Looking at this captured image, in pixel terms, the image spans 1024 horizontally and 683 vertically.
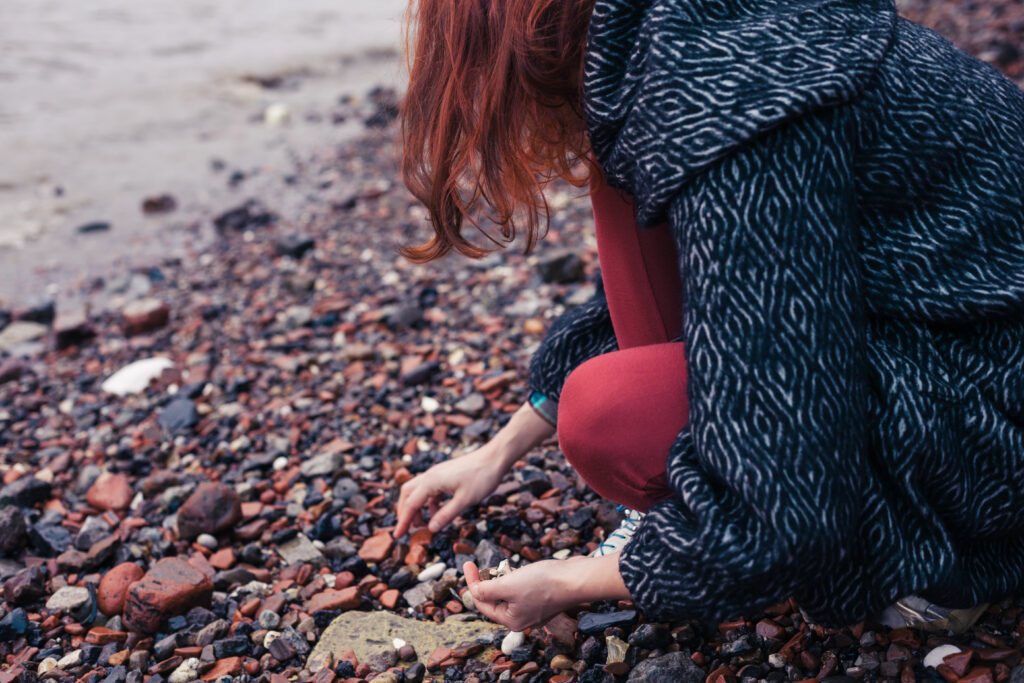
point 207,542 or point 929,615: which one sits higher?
point 929,615

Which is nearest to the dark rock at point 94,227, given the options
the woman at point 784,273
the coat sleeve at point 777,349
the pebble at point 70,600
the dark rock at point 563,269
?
the dark rock at point 563,269

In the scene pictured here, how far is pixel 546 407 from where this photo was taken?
2068 millimetres

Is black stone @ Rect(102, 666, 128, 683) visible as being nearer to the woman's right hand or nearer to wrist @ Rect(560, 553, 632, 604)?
the woman's right hand

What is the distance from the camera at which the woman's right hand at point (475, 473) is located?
2109mm

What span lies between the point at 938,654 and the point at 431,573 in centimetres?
116

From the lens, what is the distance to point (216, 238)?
4.88 metres

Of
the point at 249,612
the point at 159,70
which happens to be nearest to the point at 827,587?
the point at 249,612

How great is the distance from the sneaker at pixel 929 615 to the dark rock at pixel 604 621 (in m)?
0.51

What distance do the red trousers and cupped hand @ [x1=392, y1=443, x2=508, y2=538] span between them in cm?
50

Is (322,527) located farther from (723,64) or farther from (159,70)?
(159,70)

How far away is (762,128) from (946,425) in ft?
1.88

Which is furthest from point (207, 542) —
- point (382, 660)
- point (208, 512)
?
point (382, 660)

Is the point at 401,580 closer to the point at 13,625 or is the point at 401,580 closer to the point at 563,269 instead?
the point at 13,625

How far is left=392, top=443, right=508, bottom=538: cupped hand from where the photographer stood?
212 cm
